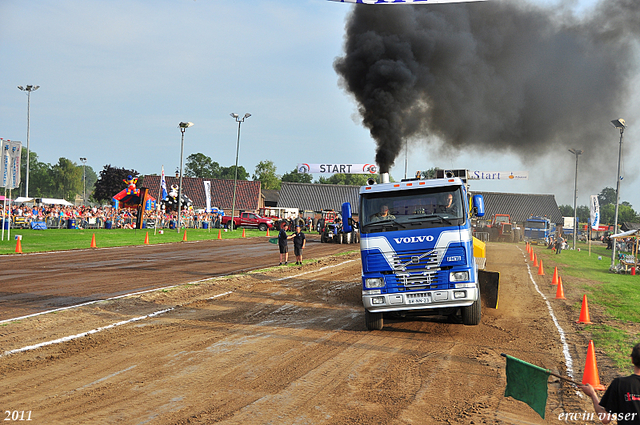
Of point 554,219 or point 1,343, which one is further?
point 554,219

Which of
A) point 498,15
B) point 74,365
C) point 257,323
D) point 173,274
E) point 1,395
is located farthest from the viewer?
point 498,15

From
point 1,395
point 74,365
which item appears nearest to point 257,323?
point 74,365

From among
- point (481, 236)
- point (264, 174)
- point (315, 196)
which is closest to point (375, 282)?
point (481, 236)

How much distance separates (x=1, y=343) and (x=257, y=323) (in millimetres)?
4185

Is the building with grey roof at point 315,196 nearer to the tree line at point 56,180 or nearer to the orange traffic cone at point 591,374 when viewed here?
the orange traffic cone at point 591,374

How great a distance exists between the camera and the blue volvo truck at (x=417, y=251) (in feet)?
28.9

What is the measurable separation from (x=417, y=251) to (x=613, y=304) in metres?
8.48

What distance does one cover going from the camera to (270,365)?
698 centimetres

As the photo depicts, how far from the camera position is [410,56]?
1809cm

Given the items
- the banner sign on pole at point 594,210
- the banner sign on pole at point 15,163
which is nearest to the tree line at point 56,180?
the banner sign on pole at point 15,163

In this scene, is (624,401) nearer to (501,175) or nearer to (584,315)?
(584,315)

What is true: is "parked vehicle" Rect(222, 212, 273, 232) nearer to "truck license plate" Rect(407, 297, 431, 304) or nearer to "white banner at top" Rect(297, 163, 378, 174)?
"white banner at top" Rect(297, 163, 378, 174)

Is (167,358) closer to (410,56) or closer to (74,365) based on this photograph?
(74,365)

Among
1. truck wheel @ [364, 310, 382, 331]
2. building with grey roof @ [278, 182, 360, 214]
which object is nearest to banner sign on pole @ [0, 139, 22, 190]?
truck wheel @ [364, 310, 382, 331]
